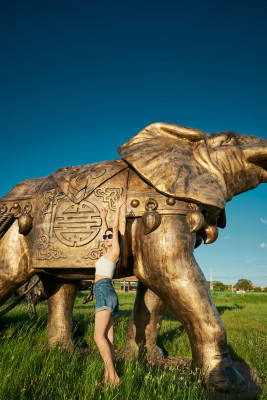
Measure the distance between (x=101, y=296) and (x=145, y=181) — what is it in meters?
1.07

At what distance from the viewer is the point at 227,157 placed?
3.10 meters

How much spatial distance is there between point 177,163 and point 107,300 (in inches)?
50.3

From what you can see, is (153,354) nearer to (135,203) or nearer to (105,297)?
(105,297)

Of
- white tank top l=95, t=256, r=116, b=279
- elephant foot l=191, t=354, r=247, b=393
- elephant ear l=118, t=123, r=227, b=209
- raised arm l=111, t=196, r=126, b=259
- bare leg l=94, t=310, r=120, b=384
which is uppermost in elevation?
elephant ear l=118, t=123, r=227, b=209

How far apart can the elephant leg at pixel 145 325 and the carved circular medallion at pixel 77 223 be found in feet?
3.67

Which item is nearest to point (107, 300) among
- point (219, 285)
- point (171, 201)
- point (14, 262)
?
point (171, 201)

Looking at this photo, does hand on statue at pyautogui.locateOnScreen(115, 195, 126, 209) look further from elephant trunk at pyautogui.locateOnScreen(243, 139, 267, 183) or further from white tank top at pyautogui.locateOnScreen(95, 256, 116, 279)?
elephant trunk at pyautogui.locateOnScreen(243, 139, 267, 183)

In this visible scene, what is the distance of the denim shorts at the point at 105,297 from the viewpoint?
2.39m

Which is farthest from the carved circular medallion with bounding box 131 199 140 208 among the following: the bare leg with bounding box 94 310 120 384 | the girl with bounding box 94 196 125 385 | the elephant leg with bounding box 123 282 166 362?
the elephant leg with bounding box 123 282 166 362

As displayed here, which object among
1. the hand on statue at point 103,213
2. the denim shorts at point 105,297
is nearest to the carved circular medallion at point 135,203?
the hand on statue at point 103,213

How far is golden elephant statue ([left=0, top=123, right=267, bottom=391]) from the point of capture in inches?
102

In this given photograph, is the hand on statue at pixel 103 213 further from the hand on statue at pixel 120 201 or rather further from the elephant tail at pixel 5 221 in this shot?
the elephant tail at pixel 5 221

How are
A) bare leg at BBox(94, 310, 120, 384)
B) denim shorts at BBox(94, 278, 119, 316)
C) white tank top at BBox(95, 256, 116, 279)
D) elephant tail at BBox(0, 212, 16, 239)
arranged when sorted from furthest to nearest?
elephant tail at BBox(0, 212, 16, 239) < white tank top at BBox(95, 256, 116, 279) < denim shorts at BBox(94, 278, 119, 316) < bare leg at BBox(94, 310, 120, 384)

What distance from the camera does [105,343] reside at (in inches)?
90.6
